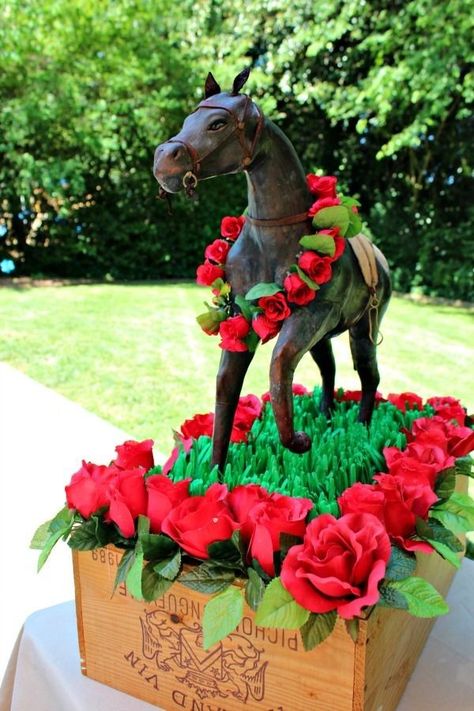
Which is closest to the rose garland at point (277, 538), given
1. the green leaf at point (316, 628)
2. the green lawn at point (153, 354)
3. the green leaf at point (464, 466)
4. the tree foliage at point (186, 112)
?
the green leaf at point (316, 628)

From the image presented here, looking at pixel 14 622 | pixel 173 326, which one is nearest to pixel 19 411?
pixel 14 622

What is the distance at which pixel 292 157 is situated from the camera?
1381 millimetres

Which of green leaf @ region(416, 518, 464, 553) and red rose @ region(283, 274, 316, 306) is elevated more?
red rose @ region(283, 274, 316, 306)

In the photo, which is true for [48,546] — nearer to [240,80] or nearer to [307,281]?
[307,281]

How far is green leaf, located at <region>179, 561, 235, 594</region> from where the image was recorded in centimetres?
101

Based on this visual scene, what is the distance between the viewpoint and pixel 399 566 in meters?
Result: 1.01

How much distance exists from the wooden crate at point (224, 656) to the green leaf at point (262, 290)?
0.58 metres

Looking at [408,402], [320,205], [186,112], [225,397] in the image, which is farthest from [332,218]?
[186,112]

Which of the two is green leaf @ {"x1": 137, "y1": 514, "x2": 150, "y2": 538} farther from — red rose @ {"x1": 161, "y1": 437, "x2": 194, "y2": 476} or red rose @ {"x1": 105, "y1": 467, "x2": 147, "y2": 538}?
red rose @ {"x1": 161, "y1": 437, "x2": 194, "y2": 476}

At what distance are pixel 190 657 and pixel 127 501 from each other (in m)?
0.29

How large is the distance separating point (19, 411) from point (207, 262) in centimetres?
271

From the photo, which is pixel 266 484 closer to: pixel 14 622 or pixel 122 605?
pixel 122 605

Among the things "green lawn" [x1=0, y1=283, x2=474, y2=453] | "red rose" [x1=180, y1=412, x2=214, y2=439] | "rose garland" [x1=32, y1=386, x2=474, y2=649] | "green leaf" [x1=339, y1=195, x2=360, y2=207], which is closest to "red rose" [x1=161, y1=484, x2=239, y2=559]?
"rose garland" [x1=32, y1=386, x2=474, y2=649]

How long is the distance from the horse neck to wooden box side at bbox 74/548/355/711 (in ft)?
2.57
